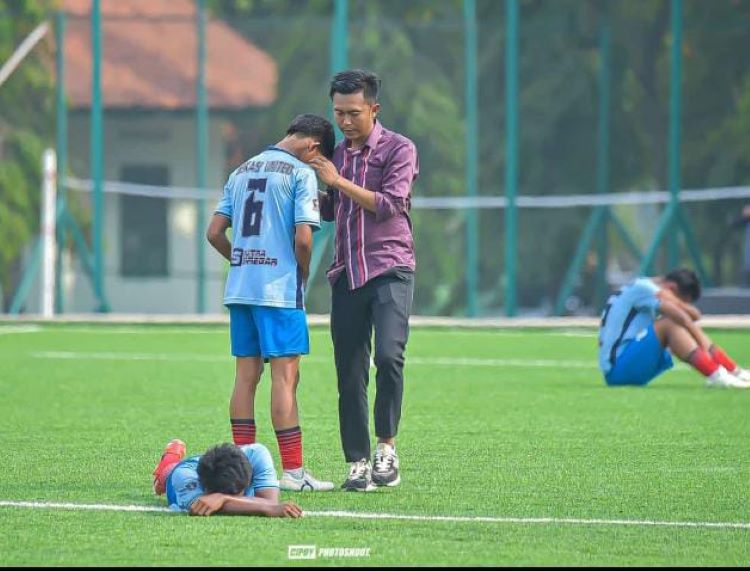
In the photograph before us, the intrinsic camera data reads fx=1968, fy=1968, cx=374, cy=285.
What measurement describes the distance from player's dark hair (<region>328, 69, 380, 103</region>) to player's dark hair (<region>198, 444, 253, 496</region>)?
1.75m

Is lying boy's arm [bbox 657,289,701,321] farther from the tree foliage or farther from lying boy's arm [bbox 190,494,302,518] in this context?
the tree foliage

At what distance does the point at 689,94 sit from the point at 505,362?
11163 mm

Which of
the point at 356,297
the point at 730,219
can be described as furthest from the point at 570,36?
the point at 356,297

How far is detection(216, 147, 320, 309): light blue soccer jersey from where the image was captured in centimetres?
828

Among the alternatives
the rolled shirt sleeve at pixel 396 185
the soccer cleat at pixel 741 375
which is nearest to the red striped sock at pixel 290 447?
the rolled shirt sleeve at pixel 396 185

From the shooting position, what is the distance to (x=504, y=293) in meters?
27.8

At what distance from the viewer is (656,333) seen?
14156 millimetres

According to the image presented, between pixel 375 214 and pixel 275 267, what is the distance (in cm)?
56

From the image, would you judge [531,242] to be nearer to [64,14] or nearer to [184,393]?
[64,14]

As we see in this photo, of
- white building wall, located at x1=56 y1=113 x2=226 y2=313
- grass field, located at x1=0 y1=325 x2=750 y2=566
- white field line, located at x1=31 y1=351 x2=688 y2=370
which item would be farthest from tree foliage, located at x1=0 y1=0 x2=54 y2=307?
grass field, located at x1=0 y1=325 x2=750 y2=566

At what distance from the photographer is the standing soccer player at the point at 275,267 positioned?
8289mm

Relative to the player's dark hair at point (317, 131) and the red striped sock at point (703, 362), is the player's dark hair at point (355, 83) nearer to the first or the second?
the player's dark hair at point (317, 131)

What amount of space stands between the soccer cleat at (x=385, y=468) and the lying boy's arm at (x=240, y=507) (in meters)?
1.01

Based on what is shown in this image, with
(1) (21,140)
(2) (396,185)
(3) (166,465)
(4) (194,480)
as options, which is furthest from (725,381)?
(1) (21,140)
